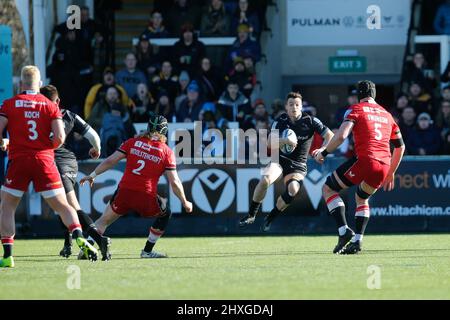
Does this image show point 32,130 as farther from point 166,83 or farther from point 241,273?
point 166,83

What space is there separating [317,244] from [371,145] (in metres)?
2.54

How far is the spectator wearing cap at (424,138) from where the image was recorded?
63.7 feet

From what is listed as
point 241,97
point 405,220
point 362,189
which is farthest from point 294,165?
point 241,97

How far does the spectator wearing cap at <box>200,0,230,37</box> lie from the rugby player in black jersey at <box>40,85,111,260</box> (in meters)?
9.19

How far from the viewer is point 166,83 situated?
2150 cm

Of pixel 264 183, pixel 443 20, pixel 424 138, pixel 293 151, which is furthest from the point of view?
pixel 443 20

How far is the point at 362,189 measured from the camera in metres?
14.2

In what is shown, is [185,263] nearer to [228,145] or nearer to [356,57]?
[228,145]

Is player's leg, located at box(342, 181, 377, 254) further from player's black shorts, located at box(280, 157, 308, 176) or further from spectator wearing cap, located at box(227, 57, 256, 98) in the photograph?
spectator wearing cap, located at box(227, 57, 256, 98)

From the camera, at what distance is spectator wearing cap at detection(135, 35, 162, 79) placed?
21953 millimetres

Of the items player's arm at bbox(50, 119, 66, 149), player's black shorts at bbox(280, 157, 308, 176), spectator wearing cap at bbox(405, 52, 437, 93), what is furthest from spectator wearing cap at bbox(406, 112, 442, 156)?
player's arm at bbox(50, 119, 66, 149)

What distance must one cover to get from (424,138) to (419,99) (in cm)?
137

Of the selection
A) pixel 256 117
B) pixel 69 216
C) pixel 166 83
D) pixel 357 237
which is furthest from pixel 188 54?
pixel 69 216
